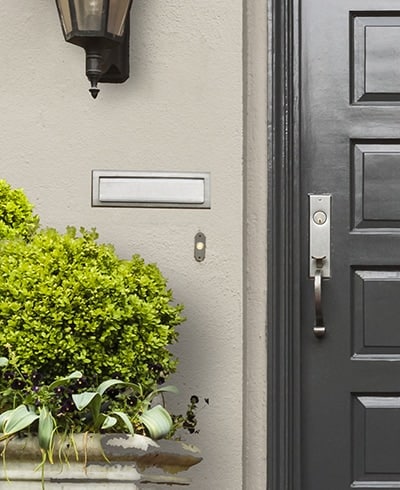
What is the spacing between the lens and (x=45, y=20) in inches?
142

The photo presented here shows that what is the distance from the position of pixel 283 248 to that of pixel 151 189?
505 millimetres

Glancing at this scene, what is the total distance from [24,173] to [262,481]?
1.34m

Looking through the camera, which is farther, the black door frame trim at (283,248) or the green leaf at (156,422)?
the black door frame trim at (283,248)

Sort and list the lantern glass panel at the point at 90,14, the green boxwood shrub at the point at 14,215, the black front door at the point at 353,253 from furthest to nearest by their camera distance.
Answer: the black front door at the point at 353,253
the lantern glass panel at the point at 90,14
the green boxwood shrub at the point at 14,215

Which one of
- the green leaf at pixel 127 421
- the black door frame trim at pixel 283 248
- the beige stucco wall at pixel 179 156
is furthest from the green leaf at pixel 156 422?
the black door frame trim at pixel 283 248

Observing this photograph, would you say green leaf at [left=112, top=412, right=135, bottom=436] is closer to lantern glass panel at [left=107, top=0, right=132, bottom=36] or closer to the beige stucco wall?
the beige stucco wall

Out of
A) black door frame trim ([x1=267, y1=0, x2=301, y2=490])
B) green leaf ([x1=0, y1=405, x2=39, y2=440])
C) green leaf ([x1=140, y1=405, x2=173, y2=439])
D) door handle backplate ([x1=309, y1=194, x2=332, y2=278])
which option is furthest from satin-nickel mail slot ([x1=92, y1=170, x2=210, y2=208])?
green leaf ([x1=0, y1=405, x2=39, y2=440])

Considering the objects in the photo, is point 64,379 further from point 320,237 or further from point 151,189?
point 320,237

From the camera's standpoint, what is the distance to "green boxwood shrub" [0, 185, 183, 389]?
9.32 ft

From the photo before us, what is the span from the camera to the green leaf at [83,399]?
2.72 m

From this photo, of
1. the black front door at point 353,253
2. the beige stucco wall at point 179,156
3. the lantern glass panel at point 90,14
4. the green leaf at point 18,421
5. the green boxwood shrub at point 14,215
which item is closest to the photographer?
the green leaf at point 18,421

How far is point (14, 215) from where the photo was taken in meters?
3.08

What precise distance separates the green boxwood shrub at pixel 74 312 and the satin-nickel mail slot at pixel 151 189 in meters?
0.53

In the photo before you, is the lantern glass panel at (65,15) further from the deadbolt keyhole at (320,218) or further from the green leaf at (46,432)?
the green leaf at (46,432)
